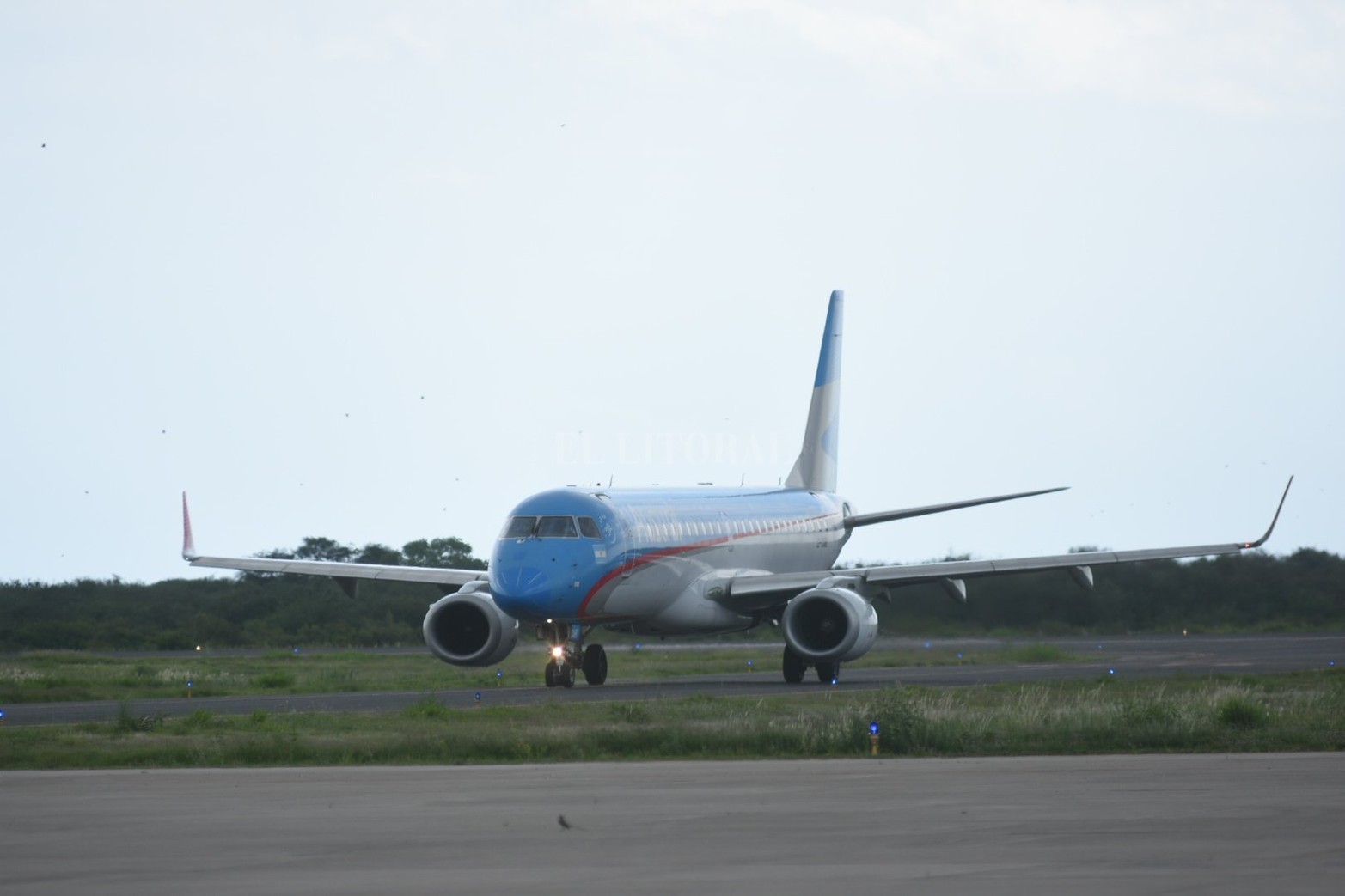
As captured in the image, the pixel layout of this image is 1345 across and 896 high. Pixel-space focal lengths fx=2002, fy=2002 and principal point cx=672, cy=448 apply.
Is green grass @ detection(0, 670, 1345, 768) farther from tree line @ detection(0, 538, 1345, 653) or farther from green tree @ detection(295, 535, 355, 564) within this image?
green tree @ detection(295, 535, 355, 564)

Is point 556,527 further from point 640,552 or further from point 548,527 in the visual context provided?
point 640,552

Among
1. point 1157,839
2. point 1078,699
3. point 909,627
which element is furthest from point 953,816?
point 909,627

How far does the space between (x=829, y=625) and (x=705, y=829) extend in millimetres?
23662

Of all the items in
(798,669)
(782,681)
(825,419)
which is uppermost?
(825,419)

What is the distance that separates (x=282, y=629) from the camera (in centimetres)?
6525

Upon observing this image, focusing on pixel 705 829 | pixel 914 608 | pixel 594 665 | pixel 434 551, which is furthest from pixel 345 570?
pixel 434 551

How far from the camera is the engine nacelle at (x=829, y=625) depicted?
1393 inches

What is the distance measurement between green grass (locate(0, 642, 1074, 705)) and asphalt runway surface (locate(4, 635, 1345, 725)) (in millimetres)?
1133

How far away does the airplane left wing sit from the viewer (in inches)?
1483

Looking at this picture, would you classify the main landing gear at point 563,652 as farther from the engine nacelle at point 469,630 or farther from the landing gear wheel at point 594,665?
the engine nacelle at point 469,630

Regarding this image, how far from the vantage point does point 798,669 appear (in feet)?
119

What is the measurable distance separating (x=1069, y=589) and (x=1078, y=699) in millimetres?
29551

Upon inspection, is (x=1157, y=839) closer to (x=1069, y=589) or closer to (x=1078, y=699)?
(x=1078, y=699)

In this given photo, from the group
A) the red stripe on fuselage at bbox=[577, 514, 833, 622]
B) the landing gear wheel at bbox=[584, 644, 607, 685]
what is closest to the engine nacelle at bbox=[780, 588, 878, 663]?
the red stripe on fuselage at bbox=[577, 514, 833, 622]
